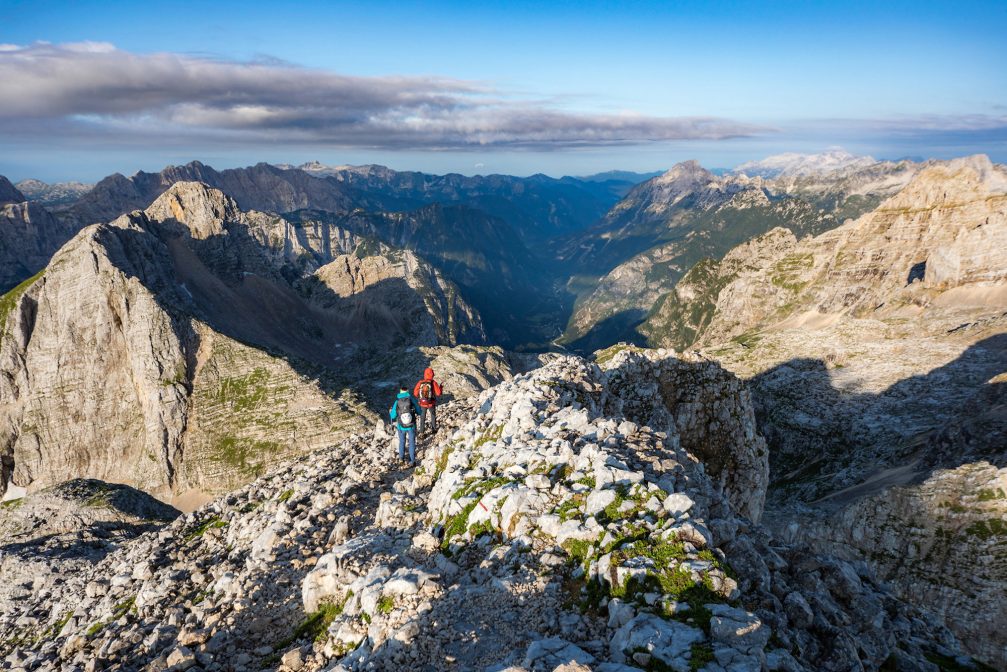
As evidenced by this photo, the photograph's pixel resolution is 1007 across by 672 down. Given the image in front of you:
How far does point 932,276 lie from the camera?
5002 inches

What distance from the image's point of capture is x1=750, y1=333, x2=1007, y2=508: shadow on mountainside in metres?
53.2

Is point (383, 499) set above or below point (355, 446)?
above

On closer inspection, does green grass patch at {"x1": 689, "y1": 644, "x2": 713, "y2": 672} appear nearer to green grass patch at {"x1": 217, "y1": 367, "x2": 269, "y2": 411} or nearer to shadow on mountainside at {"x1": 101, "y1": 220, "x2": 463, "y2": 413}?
shadow on mountainside at {"x1": 101, "y1": 220, "x2": 463, "y2": 413}

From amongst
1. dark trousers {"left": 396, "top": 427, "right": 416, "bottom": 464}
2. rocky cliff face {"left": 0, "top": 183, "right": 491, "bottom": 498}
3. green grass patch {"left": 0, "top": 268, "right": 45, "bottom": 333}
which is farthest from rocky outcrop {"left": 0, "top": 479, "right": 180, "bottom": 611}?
green grass patch {"left": 0, "top": 268, "right": 45, "bottom": 333}

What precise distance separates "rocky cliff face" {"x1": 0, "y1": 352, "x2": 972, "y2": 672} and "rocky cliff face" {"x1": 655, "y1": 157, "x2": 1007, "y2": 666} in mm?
25559

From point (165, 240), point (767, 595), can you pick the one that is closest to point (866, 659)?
point (767, 595)

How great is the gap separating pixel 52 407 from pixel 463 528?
5395 inches

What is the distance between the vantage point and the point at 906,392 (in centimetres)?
8181

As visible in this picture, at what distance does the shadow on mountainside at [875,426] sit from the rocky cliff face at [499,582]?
147ft

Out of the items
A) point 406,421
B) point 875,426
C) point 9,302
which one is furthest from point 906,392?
point 9,302

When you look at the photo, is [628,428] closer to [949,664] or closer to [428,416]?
[949,664]

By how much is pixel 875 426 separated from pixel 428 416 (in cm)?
7324

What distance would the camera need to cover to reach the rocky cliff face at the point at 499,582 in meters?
11.7

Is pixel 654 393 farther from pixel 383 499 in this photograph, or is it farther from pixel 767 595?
pixel 767 595
